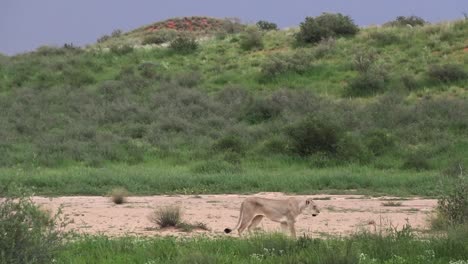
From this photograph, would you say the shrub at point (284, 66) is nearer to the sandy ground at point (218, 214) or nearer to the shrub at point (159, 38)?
the shrub at point (159, 38)

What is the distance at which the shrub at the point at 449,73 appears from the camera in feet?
105

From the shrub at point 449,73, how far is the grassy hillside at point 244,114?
0.20ft

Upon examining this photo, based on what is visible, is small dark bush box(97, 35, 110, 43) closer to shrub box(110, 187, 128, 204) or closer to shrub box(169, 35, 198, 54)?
shrub box(169, 35, 198, 54)

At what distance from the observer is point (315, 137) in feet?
79.1

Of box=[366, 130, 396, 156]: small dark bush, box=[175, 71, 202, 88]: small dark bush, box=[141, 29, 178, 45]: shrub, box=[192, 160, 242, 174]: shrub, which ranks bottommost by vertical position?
box=[192, 160, 242, 174]: shrub

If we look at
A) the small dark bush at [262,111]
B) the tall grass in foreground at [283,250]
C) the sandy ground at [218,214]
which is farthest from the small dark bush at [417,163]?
the tall grass in foreground at [283,250]

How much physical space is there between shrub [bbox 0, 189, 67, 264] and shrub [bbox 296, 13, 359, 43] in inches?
1337

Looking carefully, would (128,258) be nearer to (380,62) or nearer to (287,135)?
(287,135)

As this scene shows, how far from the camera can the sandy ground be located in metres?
14.2

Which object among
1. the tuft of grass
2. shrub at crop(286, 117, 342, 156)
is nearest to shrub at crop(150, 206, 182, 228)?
the tuft of grass

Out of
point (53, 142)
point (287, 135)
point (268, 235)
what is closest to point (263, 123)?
point (287, 135)

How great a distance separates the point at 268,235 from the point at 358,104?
20.5m

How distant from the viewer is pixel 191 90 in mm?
33312

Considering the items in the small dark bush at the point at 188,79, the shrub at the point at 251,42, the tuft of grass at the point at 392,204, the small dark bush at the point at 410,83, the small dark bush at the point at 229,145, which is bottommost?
the tuft of grass at the point at 392,204
